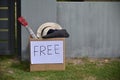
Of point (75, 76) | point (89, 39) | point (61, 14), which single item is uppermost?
point (61, 14)

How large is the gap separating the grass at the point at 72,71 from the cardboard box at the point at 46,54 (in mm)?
128

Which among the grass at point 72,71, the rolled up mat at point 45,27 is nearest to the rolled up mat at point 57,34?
the rolled up mat at point 45,27

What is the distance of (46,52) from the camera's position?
694cm

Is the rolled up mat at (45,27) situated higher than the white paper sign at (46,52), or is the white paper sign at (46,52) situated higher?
the rolled up mat at (45,27)

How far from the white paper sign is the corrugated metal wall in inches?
36.4

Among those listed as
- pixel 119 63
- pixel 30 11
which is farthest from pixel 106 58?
pixel 30 11

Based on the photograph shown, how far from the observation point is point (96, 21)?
7844 millimetres

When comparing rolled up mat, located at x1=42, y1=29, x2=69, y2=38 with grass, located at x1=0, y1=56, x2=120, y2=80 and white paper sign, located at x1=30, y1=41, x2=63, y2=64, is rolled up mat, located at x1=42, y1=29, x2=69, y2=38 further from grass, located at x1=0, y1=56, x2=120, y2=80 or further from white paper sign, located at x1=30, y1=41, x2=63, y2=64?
grass, located at x1=0, y1=56, x2=120, y2=80

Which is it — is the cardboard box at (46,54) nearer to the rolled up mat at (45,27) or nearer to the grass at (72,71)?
the grass at (72,71)

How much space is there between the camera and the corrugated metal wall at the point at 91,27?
25.6ft

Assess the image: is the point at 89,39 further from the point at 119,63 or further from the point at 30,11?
the point at 30,11

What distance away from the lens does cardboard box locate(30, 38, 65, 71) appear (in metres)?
6.90

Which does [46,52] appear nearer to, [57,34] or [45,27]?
[57,34]

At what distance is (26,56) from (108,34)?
1.74m
